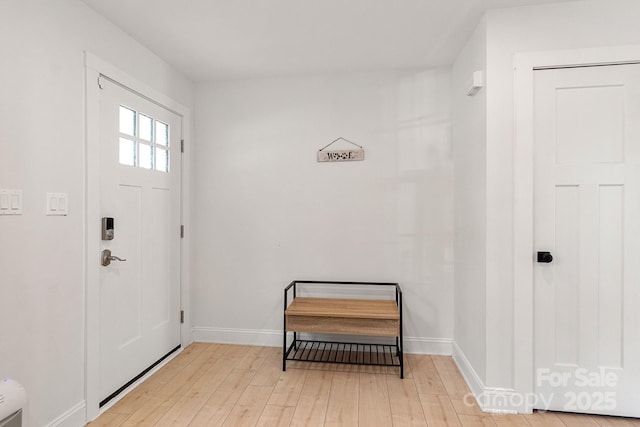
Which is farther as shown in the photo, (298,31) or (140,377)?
(140,377)

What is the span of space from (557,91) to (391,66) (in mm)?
1262

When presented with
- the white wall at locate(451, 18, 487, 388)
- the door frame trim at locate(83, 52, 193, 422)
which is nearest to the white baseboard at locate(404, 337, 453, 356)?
the white wall at locate(451, 18, 487, 388)

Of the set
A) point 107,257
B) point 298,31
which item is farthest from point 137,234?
point 298,31

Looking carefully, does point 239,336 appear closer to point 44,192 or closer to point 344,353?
point 344,353

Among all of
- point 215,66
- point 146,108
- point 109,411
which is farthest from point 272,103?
point 109,411

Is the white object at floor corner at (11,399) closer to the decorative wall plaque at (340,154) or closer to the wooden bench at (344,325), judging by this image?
the wooden bench at (344,325)

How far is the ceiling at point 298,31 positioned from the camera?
1.95 m

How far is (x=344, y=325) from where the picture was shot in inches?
95.2

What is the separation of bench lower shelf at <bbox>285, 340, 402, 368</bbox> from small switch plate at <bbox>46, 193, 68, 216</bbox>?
5.85 feet

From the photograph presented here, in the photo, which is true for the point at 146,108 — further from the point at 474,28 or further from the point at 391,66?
the point at 474,28

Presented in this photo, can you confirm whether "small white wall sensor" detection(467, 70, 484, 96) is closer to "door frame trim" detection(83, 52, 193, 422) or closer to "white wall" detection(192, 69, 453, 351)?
"white wall" detection(192, 69, 453, 351)

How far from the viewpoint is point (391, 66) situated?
109 inches

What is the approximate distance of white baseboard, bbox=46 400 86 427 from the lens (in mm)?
1712

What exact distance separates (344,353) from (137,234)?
1873 mm
